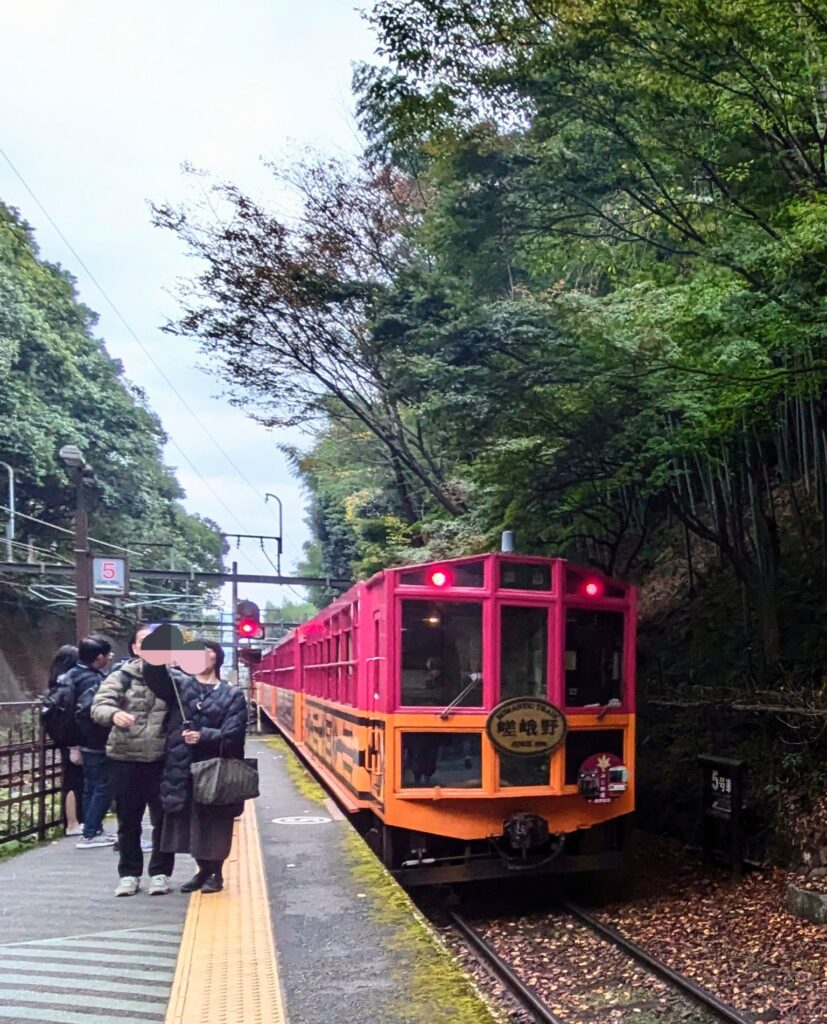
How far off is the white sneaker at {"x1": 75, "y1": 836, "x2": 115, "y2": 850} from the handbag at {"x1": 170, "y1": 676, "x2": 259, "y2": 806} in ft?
7.58

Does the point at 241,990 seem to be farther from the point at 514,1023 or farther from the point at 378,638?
the point at 378,638

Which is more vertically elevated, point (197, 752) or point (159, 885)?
point (197, 752)

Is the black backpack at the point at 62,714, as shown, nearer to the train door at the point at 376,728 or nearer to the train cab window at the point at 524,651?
the train door at the point at 376,728

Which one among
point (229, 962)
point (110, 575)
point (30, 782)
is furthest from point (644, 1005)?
point (110, 575)

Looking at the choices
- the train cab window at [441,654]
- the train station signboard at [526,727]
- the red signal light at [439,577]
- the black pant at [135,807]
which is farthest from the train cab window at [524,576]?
the black pant at [135,807]

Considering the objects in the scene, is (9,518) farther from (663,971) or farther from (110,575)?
(663,971)

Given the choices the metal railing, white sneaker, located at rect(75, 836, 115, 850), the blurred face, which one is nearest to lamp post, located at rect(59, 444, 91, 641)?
the metal railing

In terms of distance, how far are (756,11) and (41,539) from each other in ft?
87.8

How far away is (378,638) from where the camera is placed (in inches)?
265

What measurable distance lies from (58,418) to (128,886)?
23054 millimetres

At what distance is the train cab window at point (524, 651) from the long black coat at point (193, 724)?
2.41 meters

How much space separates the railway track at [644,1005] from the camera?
4895mm

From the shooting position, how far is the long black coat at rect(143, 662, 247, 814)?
186 inches

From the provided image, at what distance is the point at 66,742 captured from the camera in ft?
21.6
